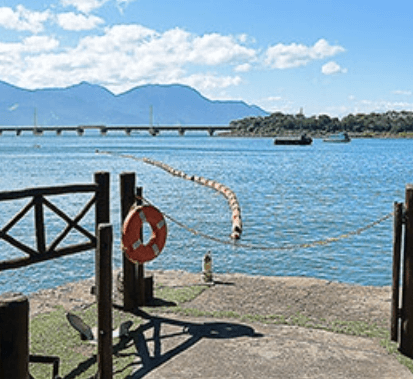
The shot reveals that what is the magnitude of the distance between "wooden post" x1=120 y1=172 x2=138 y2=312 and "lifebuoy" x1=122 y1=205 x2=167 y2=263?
0.23 m

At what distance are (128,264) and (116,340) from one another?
1.36 metres

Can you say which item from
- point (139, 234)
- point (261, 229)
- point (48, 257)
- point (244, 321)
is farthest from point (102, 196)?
point (261, 229)

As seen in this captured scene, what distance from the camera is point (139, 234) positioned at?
7852 mm

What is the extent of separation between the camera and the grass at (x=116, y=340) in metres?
6.15

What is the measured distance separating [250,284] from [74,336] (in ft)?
11.5

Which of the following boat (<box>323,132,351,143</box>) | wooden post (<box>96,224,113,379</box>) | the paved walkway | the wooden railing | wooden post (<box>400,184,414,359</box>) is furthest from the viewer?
boat (<box>323,132,351,143</box>)

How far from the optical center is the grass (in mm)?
6149

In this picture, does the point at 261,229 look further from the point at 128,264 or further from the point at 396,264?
the point at 396,264

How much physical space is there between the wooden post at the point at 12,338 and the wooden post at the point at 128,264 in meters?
4.67

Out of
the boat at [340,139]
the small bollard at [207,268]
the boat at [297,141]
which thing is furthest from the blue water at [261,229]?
the boat at [340,139]

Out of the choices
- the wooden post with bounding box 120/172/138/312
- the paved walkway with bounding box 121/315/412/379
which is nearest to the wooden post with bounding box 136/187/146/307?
the wooden post with bounding box 120/172/138/312

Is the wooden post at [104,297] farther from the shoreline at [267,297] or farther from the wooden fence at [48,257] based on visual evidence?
the shoreline at [267,297]

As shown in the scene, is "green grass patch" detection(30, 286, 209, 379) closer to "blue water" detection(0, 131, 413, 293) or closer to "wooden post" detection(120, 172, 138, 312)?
"wooden post" detection(120, 172, 138, 312)

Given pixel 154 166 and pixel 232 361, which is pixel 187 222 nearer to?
pixel 232 361
